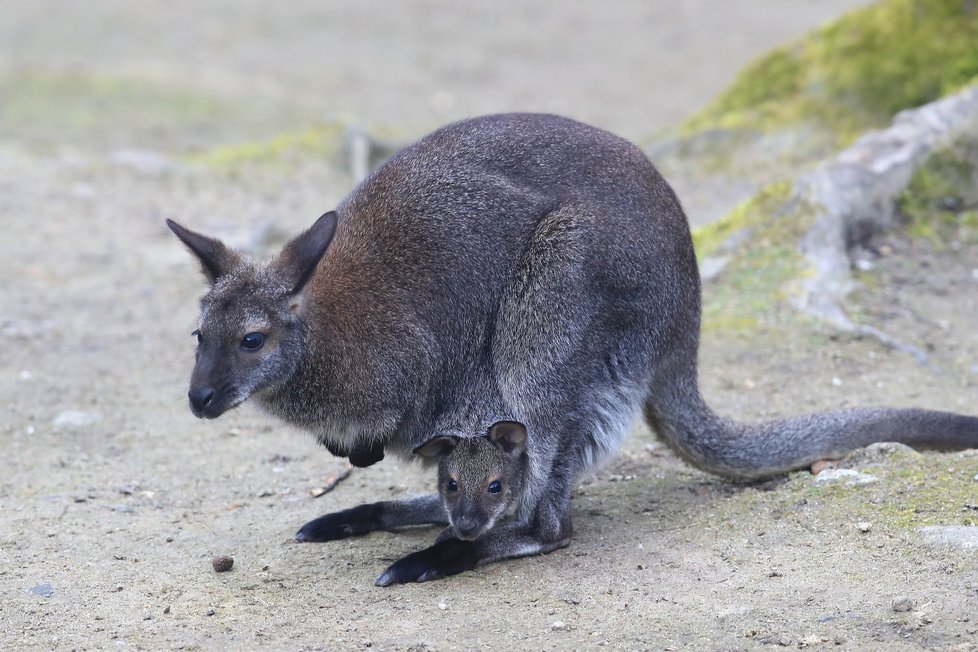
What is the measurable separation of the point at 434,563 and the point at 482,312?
101cm

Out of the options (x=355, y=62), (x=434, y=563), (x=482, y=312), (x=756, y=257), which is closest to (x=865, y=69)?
(x=756, y=257)

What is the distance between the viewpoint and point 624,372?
16.8 ft

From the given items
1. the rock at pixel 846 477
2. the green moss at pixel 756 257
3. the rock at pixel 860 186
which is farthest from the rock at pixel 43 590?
the rock at pixel 860 186

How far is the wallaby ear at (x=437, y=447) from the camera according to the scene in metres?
5.04

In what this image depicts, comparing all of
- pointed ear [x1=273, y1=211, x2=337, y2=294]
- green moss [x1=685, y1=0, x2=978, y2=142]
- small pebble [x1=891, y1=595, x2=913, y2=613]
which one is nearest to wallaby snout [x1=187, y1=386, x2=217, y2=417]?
pointed ear [x1=273, y1=211, x2=337, y2=294]

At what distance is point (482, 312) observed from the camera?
5.10 metres

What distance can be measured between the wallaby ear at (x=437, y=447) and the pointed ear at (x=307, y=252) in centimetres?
80

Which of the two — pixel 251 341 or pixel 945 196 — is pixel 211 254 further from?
pixel 945 196

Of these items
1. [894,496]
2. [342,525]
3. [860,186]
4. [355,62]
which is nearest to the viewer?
[894,496]

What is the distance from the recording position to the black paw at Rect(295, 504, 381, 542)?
527cm

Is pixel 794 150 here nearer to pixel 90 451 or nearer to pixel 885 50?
pixel 885 50

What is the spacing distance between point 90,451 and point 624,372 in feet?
9.17

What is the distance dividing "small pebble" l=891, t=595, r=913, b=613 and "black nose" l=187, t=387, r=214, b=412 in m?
2.46

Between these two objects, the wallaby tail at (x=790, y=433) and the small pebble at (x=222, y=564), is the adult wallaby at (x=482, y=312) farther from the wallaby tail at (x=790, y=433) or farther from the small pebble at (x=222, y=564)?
the small pebble at (x=222, y=564)
